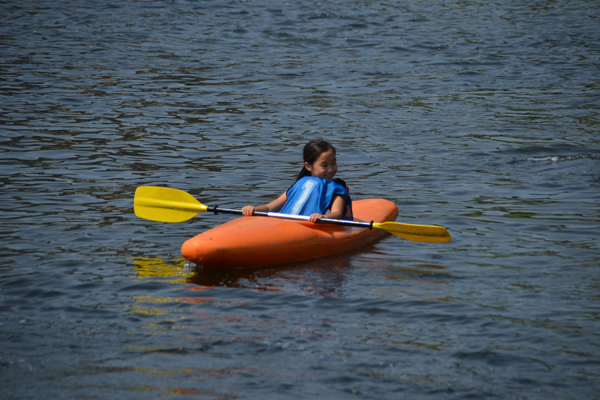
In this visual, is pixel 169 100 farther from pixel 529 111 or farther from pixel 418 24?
pixel 418 24

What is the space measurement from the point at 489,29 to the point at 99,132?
13552 millimetres

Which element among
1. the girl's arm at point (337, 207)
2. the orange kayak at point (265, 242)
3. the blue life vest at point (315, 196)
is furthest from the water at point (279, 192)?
the blue life vest at point (315, 196)

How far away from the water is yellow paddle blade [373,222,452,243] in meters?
0.18

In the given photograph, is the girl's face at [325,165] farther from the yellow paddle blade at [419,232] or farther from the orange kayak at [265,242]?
the yellow paddle blade at [419,232]

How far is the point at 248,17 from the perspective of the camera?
21.5m

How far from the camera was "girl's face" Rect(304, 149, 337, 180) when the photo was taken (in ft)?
19.2

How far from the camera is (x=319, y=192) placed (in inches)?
228

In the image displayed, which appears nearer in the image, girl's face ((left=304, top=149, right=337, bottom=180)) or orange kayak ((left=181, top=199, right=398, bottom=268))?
orange kayak ((left=181, top=199, right=398, bottom=268))

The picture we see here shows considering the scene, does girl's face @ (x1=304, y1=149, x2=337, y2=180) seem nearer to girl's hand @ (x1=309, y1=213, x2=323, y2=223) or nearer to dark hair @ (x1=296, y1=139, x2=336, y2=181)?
dark hair @ (x1=296, y1=139, x2=336, y2=181)

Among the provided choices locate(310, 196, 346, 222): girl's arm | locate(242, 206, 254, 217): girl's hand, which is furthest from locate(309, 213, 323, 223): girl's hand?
locate(242, 206, 254, 217): girl's hand

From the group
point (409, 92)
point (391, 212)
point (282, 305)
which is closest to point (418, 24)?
point (409, 92)

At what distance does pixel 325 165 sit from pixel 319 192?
0.25 meters

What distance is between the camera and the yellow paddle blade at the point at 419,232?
217 inches

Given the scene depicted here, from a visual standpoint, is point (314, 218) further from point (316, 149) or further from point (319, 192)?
point (316, 149)
